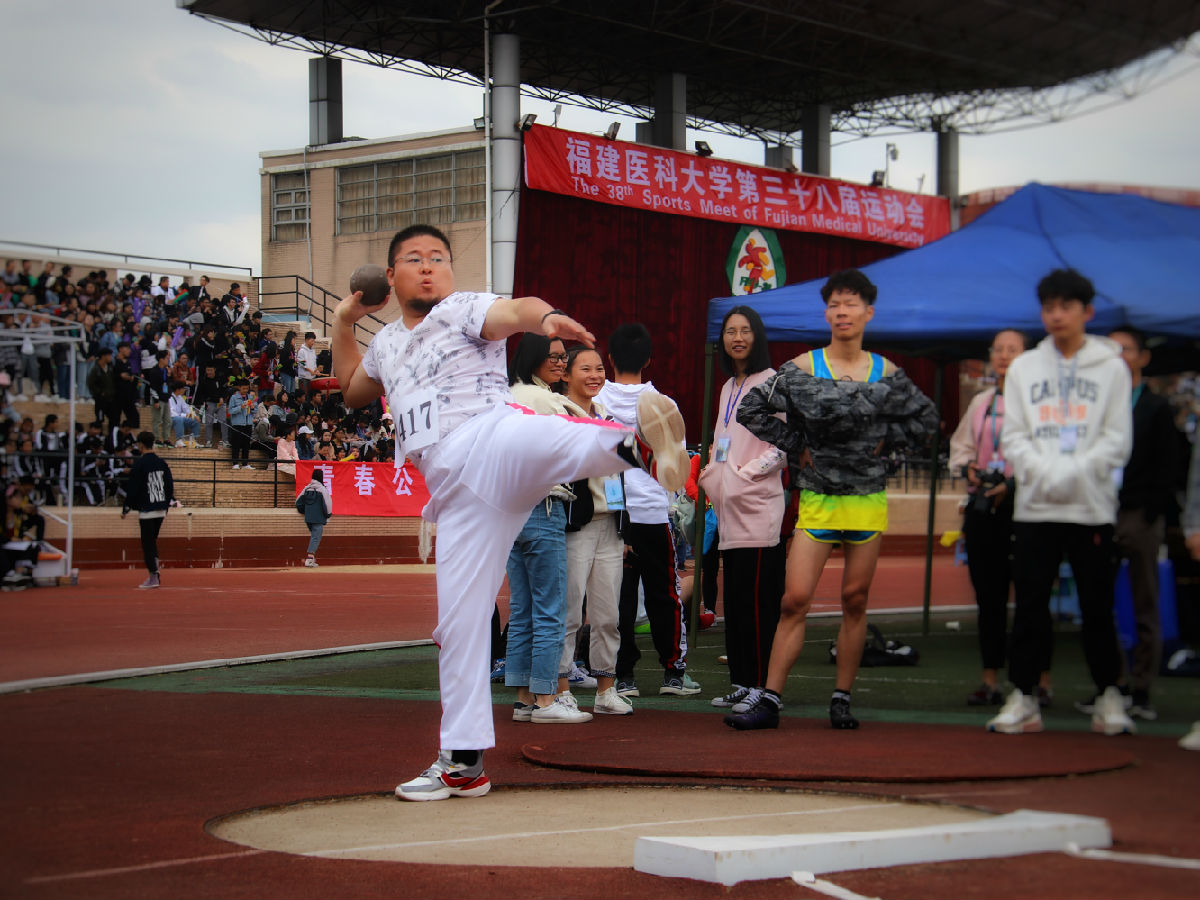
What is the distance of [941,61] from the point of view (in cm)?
3212

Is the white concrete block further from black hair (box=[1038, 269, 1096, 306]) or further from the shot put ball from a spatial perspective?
the shot put ball

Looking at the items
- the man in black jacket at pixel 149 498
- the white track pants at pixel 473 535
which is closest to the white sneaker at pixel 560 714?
the white track pants at pixel 473 535

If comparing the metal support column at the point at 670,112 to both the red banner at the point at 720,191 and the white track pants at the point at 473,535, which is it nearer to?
the red banner at the point at 720,191

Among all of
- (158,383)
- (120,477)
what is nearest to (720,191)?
(158,383)

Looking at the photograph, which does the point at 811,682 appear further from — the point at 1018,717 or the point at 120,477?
the point at 120,477

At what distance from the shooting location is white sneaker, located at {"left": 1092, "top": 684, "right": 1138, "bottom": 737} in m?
5.29

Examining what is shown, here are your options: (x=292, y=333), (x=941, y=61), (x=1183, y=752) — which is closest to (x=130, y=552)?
(x=292, y=333)

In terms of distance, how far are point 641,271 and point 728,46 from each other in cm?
633

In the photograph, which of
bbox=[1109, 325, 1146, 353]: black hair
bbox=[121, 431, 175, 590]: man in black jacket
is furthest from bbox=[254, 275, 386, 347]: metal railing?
bbox=[1109, 325, 1146, 353]: black hair

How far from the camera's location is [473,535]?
460cm

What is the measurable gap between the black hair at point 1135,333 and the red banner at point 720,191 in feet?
66.5

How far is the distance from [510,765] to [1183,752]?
2.58 metres

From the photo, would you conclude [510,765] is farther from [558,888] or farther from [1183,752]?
[1183,752]

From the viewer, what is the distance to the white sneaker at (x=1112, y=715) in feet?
17.3
